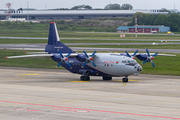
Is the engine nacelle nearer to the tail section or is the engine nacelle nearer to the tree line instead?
the tail section

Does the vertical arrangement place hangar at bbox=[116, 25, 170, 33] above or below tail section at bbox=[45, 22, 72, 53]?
above

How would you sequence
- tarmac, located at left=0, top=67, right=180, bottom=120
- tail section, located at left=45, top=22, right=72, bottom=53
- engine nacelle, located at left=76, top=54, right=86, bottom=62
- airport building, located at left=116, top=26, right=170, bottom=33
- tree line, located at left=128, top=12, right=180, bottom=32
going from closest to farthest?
tarmac, located at left=0, top=67, right=180, bottom=120
engine nacelle, located at left=76, top=54, right=86, bottom=62
tail section, located at left=45, top=22, right=72, bottom=53
airport building, located at left=116, top=26, right=170, bottom=33
tree line, located at left=128, top=12, right=180, bottom=32

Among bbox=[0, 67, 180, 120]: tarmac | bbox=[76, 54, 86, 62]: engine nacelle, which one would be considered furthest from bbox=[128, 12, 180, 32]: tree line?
bbox=[0, 67, 180, 120]: tarmac

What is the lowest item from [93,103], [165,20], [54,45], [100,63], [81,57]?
[93,103]

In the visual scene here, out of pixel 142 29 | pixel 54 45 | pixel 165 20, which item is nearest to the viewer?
pixel 54 45

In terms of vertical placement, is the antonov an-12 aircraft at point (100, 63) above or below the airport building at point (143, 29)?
below

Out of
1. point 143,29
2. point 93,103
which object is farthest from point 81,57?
point 143,29

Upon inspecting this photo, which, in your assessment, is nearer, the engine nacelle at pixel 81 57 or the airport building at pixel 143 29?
the engine nacelle at pixel 81 57

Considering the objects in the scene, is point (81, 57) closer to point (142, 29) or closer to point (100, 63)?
point (100, 63)

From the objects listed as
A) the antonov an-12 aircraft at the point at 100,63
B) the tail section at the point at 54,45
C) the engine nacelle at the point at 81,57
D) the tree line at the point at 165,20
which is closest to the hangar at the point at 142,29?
the tree line at the point at 165,20

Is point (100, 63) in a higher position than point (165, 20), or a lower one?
lower

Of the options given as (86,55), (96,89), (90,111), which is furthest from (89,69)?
(90,111)

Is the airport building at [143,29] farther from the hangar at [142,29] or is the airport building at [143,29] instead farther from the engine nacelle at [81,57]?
the engine nacelle at [81,57]

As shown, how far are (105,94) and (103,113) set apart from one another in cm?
863
